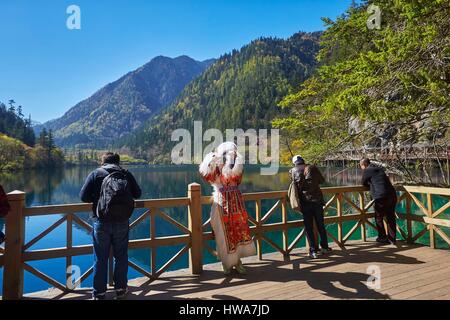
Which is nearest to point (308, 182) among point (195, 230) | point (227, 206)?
point (227, 206)

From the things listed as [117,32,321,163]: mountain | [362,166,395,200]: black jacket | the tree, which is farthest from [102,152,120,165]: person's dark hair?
[117,32,321,163]: mountain

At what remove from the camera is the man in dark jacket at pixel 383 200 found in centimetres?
546

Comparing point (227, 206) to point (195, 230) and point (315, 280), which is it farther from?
point (315, 280)

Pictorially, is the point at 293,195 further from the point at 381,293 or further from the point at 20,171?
the point at 20,171

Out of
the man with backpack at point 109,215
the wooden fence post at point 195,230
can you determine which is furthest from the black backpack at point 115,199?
the wooden fence post at point 195,230

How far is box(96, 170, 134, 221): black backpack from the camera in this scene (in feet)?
10.8

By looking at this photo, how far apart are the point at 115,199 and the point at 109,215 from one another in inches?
7.2

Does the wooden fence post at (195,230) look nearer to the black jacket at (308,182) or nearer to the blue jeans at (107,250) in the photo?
the blue jeans at (107,250)

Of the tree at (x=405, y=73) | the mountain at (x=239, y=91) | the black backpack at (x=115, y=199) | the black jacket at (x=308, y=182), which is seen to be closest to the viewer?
the black backpack at (x=115, y=199)

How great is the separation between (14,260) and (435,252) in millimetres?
6066

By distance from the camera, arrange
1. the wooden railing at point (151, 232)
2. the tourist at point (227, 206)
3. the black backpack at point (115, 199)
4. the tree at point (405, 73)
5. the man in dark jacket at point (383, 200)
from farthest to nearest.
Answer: the man in dark jacket at point (383, 200), the tree at point (405, 73), the tourist at point (227, 206), the wooden railing at point (151, 232), the black backpack at point (115, 199)

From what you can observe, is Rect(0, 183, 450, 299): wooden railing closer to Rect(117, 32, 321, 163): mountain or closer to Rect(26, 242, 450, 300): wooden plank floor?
Rect(26, 242, 450, 300): wooden plank floor

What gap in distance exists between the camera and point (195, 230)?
4.46m
